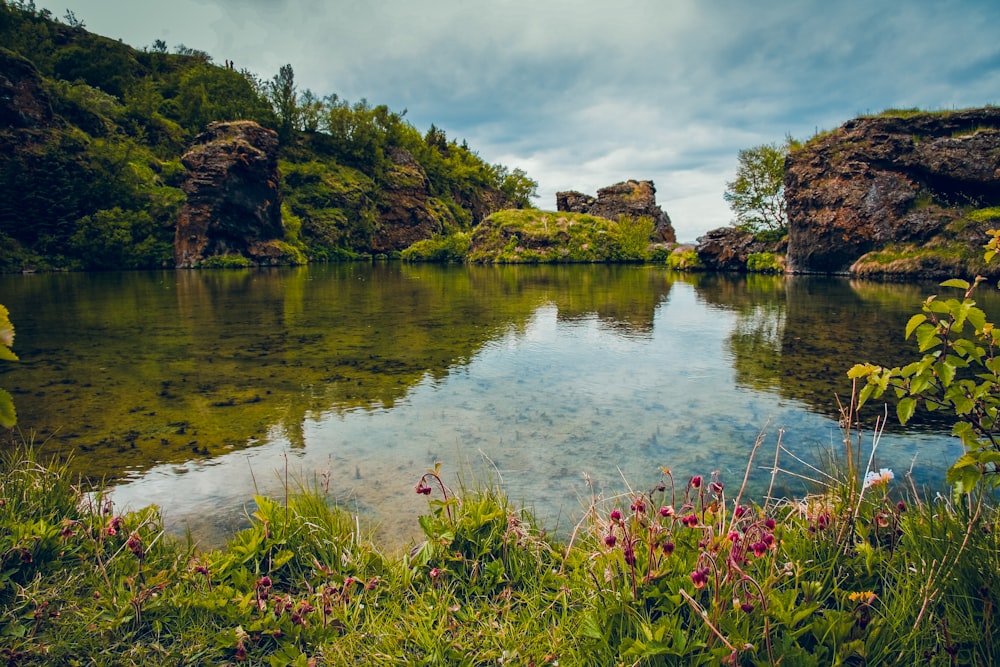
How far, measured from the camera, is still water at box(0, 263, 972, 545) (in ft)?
14.2

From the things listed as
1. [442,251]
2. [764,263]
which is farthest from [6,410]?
[442,251]

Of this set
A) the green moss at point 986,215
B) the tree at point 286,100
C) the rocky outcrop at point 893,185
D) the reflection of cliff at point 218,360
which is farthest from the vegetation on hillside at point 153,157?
the green moss at point 986,215

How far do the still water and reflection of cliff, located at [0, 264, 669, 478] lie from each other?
0.04m

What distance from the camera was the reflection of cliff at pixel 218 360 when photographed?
5.46 meters

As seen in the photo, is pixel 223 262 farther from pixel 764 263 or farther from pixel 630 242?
pixel 764 263

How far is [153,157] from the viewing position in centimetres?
5325

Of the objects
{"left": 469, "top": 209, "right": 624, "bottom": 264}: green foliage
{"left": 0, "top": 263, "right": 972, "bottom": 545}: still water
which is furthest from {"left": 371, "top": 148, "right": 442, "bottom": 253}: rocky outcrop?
{"left": 0, "top": 263, "right": 972, "bottom": 545}: still water

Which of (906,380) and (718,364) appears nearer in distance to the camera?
(906,380)

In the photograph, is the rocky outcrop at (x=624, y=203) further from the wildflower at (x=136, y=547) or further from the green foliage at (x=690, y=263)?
the wildflower at (x=136, y=547)

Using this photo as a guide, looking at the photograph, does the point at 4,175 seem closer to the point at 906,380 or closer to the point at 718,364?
the point at 718,364

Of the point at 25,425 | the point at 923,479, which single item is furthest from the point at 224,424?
the point at 923,479

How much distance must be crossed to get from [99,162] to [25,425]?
1822 inches

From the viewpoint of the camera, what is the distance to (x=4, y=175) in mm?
35188

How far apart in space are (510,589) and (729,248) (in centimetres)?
3929
